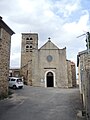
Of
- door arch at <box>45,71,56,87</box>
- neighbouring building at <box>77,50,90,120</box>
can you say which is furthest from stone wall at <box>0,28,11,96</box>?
door arch at <box>45,71,56,87</box>

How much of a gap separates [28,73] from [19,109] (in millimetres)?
23213

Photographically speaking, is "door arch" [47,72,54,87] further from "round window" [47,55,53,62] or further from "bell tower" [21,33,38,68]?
"bell tower" [21,33,38,68]

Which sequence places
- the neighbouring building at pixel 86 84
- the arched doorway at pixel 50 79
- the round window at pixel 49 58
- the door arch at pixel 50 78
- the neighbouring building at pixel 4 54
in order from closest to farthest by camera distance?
the neighbouring building at pixel 86 84, the neighbouring building at pixel 4 54, the door arch at pixel 50 78, the arched doorway at pixel 50 79, the round window at pixel 49 58

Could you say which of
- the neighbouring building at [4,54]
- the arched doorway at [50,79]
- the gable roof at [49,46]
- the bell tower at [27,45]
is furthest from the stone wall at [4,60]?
the bell tower at [27,45]

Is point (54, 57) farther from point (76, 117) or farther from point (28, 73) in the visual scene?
point (76, 117)

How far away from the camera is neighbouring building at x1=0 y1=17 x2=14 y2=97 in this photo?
17.2 metres

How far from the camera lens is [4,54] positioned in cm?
1802

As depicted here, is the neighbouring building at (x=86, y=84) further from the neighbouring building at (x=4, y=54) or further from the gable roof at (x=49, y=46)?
the gable roof at (x=49, y=46)

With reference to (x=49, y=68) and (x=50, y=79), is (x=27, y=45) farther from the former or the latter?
(x=50, y=79)

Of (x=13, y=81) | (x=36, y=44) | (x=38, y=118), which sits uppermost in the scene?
(x=36, y=44)

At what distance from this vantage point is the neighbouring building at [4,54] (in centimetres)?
1723

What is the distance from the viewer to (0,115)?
11.3 meters

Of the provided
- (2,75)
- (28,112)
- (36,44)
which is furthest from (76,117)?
(36,44)

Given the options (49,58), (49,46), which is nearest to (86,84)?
(49,58)
